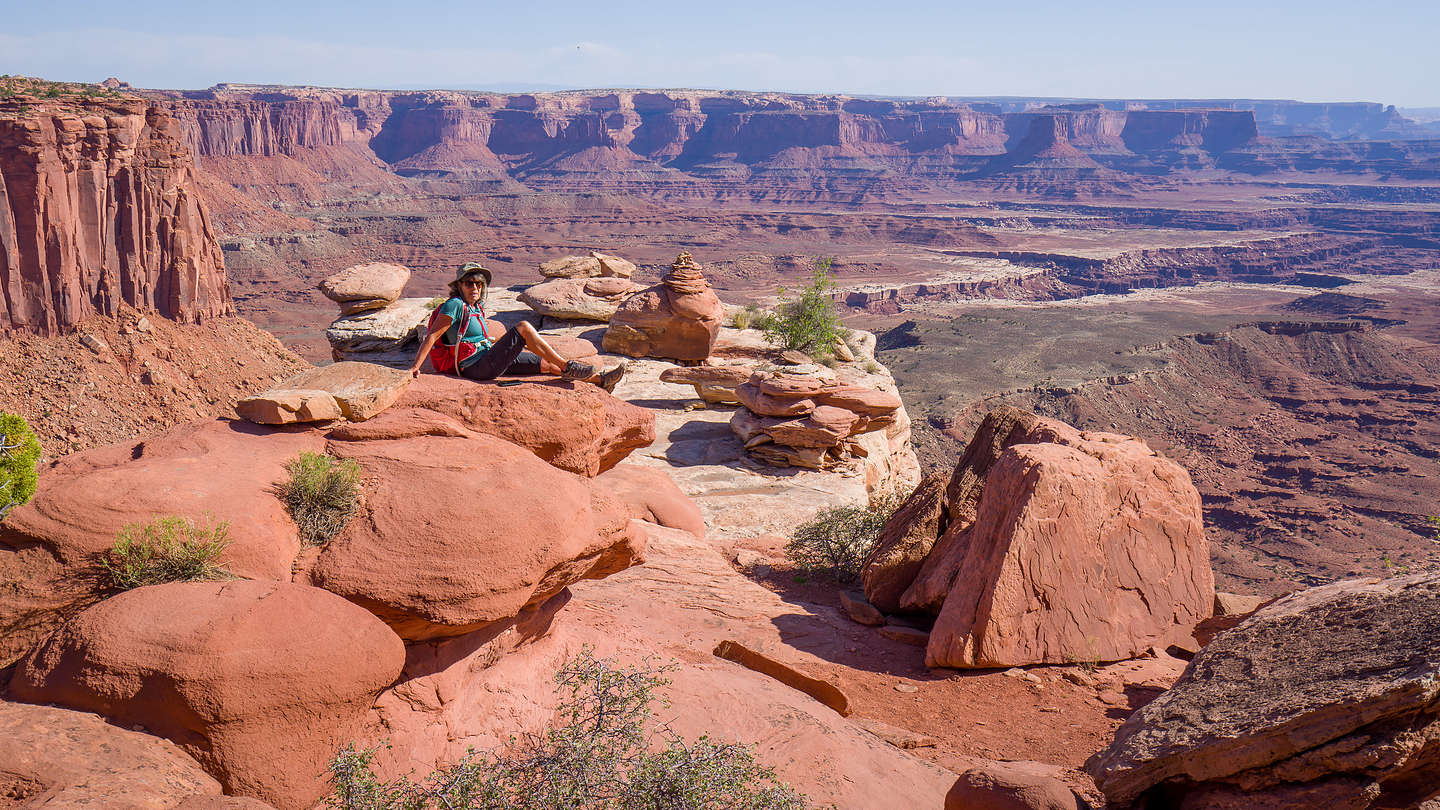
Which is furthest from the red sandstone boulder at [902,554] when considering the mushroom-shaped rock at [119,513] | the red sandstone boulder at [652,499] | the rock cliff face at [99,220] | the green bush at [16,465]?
the rock cliff face at [99,220]

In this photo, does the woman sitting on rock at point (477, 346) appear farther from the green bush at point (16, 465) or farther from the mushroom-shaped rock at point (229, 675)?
the mushroom-shaped rock at point (229, 675)

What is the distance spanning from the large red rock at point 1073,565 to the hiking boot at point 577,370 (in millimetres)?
4049

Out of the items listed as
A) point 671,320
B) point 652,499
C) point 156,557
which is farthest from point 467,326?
point 671,320

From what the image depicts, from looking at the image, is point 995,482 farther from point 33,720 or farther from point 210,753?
point 33,720

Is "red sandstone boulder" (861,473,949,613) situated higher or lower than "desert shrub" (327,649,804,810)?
lower

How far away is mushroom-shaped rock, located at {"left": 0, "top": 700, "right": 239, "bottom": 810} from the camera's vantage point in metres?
3.79

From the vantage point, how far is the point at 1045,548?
26.7 feet

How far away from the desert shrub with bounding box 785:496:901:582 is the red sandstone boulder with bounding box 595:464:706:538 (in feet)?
4.65

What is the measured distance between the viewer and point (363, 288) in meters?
20.2

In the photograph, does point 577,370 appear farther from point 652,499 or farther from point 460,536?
point 652,499

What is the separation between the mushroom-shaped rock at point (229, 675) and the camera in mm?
4422

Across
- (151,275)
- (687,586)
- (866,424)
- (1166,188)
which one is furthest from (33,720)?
(1166,188)

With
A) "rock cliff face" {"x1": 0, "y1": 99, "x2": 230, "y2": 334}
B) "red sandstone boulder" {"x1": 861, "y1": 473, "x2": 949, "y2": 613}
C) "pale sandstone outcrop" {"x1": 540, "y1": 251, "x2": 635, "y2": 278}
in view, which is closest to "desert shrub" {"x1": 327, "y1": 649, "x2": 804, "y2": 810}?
"red sandstone boulder" {"x1": 861, "y1": 473, "x2": 949, "y2": 613}

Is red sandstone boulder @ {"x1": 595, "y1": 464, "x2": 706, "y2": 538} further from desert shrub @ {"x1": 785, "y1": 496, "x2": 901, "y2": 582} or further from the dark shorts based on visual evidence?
the dark shorts
